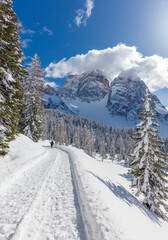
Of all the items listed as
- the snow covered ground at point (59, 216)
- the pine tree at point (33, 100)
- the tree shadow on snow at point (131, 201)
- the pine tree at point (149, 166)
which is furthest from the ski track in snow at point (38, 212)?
the pine tree at point (33, 100)

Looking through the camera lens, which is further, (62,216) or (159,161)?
(159,161)

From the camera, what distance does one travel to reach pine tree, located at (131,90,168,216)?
36.7ft

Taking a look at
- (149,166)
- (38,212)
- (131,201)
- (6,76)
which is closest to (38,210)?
(38,212)

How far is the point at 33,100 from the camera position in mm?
25031

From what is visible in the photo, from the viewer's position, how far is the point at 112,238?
351 cm

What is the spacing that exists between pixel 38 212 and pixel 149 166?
10429 millimetres

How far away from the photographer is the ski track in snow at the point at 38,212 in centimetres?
382

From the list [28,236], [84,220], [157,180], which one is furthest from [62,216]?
[157,180]

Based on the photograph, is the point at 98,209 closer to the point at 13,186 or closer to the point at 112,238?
the point at 112,238

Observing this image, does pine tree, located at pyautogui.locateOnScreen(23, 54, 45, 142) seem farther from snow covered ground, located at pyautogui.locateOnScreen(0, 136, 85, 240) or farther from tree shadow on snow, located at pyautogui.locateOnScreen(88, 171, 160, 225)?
tree shadow on snow, located at pyautogui.locateOnScreen(88, 171, 160, 225)

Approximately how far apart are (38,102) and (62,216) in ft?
81.1

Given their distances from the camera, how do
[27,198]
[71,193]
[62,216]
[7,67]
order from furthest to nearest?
1. [7,67]
2. [71,193]
3. [27,198]
4. [62,216]

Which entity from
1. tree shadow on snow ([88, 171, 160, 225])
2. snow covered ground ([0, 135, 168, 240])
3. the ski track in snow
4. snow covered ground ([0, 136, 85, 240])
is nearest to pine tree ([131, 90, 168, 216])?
tree shadow on snow ([88, 171, 160, 225])

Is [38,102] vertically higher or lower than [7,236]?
higher
